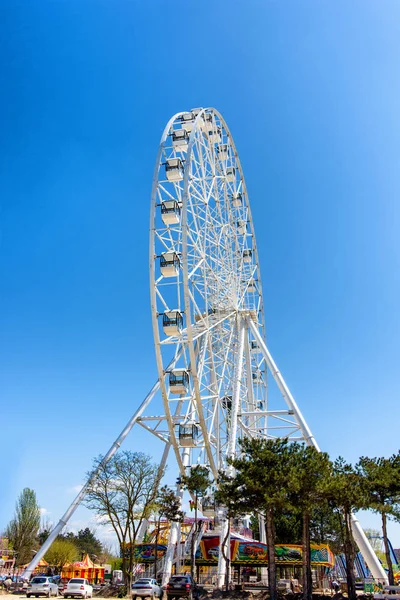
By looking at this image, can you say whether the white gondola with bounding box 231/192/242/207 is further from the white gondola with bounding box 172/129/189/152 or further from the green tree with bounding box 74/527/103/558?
the green tree with bounding box 74/527/103/558

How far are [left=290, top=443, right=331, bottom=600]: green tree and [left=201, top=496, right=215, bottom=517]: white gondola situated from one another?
6.63 m

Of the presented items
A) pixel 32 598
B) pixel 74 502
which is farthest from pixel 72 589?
pixel 74 502

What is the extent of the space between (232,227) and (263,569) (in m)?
24.0

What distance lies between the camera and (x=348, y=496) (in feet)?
74.8

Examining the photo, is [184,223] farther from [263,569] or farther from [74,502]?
[263,569]

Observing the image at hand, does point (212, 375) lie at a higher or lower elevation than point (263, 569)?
higher

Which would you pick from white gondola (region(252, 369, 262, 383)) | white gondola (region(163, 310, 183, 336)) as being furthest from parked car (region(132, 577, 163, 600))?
white gondola (region(252, 369, 262, 383))

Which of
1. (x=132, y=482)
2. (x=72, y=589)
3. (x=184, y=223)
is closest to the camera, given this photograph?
(x=72, y=589)

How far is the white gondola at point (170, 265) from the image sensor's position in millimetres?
29359

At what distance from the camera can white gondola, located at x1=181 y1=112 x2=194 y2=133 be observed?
33375 mm

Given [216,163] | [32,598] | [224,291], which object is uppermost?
[216,163]

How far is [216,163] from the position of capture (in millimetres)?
37531

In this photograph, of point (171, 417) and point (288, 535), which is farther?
point (288, 535)

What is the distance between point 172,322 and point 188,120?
45.4 ft
